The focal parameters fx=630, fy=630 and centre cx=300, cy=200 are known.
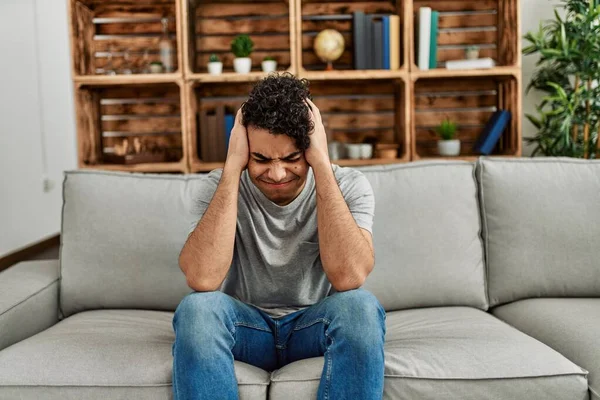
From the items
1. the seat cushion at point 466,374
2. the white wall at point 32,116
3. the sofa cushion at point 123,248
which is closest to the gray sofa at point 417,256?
the sofa cushion at point 123,248

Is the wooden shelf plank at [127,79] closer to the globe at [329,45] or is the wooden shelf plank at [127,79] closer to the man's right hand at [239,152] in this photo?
the globe at [329,45]

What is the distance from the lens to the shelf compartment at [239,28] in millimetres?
3145

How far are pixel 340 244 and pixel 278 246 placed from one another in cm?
20

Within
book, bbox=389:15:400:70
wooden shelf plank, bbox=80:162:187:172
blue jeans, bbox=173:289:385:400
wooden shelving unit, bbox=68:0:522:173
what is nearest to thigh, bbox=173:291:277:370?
blue jeans, bbox=173:289:385:400

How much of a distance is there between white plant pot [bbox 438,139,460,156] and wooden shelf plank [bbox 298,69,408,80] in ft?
1.26

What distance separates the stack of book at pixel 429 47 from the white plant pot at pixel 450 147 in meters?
0.34

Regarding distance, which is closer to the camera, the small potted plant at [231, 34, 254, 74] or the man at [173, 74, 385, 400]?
the man at [173, 74, 385, 400]

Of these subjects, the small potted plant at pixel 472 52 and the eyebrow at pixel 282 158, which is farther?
the small potted plant at pixel 472 52

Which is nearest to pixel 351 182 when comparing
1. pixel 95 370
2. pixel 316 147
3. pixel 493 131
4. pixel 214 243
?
pixel 316 147

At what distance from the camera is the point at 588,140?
2.91m

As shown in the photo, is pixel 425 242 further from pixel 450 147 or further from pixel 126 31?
pixel 126 31

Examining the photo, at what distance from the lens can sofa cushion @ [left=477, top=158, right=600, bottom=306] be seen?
79.7 inches

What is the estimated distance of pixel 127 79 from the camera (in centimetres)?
285

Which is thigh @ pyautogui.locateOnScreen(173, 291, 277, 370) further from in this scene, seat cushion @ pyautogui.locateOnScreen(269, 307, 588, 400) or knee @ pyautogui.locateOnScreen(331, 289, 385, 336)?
knee @ pyautogui.locateOnScreen(331, 289, 385, 336)
